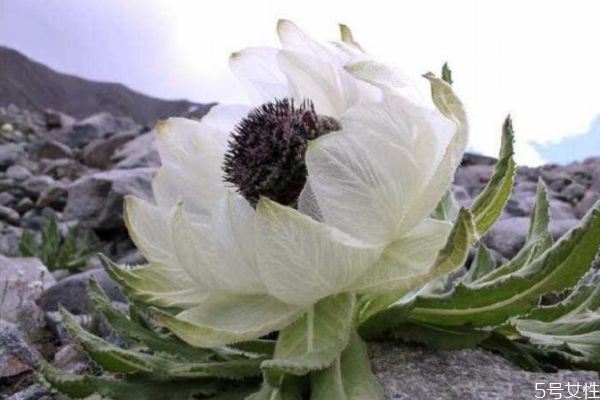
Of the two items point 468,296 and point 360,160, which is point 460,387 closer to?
point 468,296

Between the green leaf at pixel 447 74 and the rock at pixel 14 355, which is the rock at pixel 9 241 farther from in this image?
the green leaf at pixel 447 74

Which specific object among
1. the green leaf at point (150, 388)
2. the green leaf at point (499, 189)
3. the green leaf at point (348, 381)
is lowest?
the green leaf at point (150, 388)

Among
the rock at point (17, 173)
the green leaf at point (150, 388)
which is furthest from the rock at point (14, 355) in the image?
the rock at point (17, 173)


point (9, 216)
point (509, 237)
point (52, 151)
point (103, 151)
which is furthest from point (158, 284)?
point (52, 151)

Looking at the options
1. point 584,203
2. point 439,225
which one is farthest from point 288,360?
point 584,203

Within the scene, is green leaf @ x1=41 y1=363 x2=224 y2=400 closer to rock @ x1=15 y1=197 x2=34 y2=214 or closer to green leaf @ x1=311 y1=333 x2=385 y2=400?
green leaf @ x1=311 y1=333 x2=385 y2=400

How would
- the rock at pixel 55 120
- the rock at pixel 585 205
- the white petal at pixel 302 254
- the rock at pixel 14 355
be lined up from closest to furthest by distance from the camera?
the white petal at pixel 302 254 → the rock at pixel 14 355 → the rock at pixel 585 205 → the rock at pixel 55 120

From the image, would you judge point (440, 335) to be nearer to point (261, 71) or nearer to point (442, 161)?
point (442, 161)

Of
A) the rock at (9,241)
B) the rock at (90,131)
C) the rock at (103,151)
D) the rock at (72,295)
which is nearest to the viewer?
the rock at (72,295)

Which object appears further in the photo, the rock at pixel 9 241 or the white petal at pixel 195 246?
the rock at pixel 9 241
